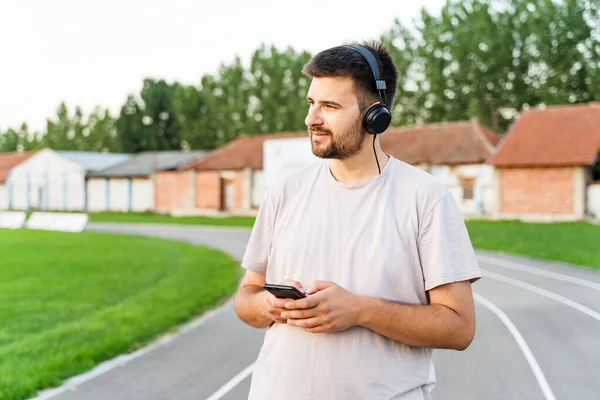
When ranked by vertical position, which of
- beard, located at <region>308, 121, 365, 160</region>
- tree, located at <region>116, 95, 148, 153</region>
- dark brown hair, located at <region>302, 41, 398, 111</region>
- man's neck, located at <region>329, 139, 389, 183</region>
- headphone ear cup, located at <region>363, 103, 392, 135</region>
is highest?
tree, located at <region>116, 95, 148, 153</region>

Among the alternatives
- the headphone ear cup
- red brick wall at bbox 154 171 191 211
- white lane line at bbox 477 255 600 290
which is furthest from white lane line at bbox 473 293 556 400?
red brick wall at bbox 154 171 191 211

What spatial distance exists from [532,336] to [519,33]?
1844 inches

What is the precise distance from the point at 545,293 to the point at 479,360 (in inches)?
189

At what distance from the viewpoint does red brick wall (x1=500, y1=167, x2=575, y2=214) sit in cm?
3638

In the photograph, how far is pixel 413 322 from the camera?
7.02 ft

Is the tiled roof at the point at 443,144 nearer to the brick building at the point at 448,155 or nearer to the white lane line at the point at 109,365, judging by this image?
the brick building at the point at 448,155

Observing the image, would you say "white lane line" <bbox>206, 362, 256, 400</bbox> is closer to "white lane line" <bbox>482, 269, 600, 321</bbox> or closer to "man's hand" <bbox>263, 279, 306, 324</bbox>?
"white lane line" <bbox>482, 269, 600, 321</bbox>

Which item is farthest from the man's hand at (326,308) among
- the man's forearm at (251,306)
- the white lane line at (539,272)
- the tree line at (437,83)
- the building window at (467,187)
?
the building window at (467,187)

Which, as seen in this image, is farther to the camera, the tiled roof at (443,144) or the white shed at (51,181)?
the white shed at (51,181)

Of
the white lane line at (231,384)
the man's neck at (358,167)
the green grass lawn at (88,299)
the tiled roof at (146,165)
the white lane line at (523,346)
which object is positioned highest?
the tiled roof at (146,165)

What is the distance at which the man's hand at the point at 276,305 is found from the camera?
212 centimetres

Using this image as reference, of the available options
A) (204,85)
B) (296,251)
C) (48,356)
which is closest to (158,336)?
(48,356)

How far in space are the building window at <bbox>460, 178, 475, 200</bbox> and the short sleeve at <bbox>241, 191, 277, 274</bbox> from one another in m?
39.7

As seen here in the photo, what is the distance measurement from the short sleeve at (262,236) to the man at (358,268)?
0.21 feet
